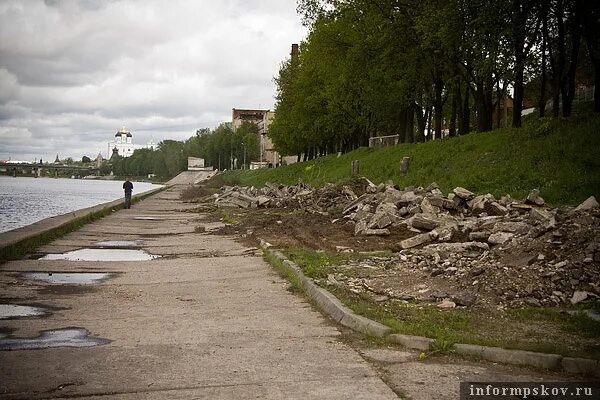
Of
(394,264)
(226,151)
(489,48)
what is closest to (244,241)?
(394,264)

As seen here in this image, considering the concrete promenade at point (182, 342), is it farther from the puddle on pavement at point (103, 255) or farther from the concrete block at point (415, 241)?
the concrete block at point (415, 241)

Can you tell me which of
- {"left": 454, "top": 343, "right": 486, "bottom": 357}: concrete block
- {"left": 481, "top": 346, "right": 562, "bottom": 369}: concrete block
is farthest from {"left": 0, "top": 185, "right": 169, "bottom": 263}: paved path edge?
{"left": 481, "top": 346, "right": 562, "bottom": 369}: concrete block

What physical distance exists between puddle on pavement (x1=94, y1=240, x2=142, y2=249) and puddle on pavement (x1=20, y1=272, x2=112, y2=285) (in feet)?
18.4

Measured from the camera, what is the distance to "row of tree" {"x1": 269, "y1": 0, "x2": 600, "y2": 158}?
26688 mm

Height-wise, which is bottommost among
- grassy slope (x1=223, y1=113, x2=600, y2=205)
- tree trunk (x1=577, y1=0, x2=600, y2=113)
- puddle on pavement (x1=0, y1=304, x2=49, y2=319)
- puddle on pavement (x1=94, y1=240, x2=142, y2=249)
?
puddle on pavement (x1=94, y1=240, x2=142, y2=249)

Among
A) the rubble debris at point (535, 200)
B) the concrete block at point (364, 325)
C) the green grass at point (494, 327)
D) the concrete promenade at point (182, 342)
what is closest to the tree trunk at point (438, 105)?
the rubble debris at point (535, 200)

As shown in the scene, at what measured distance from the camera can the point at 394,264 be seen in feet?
36.4

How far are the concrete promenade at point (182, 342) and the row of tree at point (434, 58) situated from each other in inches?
779

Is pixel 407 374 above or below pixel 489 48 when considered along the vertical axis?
below

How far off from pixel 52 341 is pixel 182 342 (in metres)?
1.49

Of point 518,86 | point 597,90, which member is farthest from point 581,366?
point 518,86

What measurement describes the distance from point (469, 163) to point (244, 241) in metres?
11.8

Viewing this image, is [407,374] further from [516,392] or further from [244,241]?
[244,241]

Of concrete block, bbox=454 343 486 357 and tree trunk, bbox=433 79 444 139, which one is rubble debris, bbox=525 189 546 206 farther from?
tree trunk, bbox=433 79 444 139
